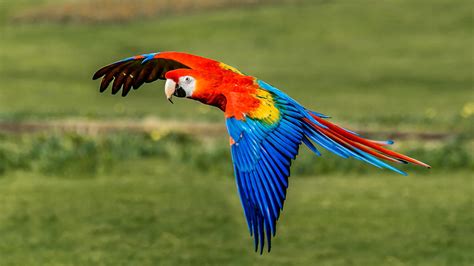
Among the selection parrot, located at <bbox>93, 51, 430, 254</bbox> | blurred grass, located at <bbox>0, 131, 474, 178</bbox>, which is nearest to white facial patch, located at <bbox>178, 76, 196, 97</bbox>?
parrot, located at <bbox>93, 51, 430, 254</bbox>

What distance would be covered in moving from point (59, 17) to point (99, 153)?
81.5 ft

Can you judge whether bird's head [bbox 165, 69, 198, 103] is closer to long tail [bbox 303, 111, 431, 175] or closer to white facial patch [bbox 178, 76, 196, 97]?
white facial patch [bbox 178, 76, 196, 97]

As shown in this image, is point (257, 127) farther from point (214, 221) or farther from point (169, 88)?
point (214, 221)

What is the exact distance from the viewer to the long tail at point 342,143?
429 cm

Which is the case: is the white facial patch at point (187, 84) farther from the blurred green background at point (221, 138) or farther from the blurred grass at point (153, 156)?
the blurred grass at point (153, 156)

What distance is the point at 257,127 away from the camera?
14.1ft

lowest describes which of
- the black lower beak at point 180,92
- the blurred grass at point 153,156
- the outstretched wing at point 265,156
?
the blurred grass at point 153,156

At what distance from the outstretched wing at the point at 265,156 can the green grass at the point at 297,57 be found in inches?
593

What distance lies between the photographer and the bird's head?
4.21m

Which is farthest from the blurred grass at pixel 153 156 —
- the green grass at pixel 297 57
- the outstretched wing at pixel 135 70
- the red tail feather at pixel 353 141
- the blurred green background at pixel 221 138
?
the red tail feather at pixel 353 141

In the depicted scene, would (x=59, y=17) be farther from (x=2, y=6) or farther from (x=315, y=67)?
(x=315, y=67)

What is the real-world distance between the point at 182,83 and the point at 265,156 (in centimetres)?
47

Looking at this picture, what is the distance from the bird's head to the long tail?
52cm

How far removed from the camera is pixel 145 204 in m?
11.5
